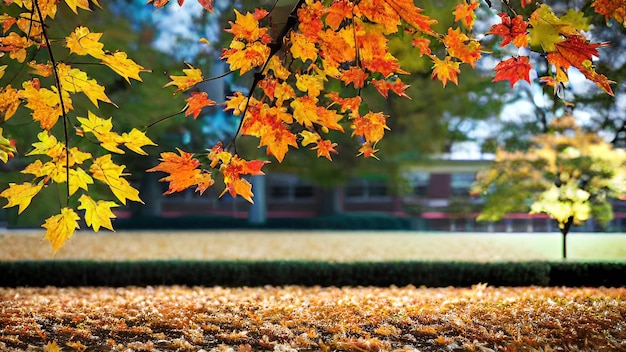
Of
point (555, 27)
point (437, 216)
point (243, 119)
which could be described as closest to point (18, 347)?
point (243, 119)

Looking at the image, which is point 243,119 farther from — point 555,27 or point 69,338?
point 69,338

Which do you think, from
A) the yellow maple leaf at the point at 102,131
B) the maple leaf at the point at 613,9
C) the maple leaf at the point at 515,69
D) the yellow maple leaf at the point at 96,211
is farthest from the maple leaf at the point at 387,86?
the yellow maple leaf at the point at 96,211

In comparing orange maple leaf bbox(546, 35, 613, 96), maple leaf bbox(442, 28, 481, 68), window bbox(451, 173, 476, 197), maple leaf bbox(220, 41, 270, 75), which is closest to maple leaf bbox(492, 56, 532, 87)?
orange maple leaf bbox(546, 35, 613, 96)

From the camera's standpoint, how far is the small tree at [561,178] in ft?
32.6

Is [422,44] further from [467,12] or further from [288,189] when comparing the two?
[288,189]

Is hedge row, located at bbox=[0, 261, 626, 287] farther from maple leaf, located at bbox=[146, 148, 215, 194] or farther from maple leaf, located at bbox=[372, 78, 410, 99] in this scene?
maple leaf, located at bbox=[146, 148, 215, 194]

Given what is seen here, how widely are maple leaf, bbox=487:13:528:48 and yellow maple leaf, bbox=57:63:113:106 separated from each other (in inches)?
74.5

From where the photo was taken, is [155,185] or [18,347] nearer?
[18,347]

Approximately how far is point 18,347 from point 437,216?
815 inches

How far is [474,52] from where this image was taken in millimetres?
3023

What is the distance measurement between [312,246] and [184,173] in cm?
1291

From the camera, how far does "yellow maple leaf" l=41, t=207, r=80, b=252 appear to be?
2.69 meters

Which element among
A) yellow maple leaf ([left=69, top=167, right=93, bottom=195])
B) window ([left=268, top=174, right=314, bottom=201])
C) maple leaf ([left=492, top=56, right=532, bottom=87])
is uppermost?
window ([left=268, top=174, right=314, bottom=201])

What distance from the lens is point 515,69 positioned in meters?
2.75
